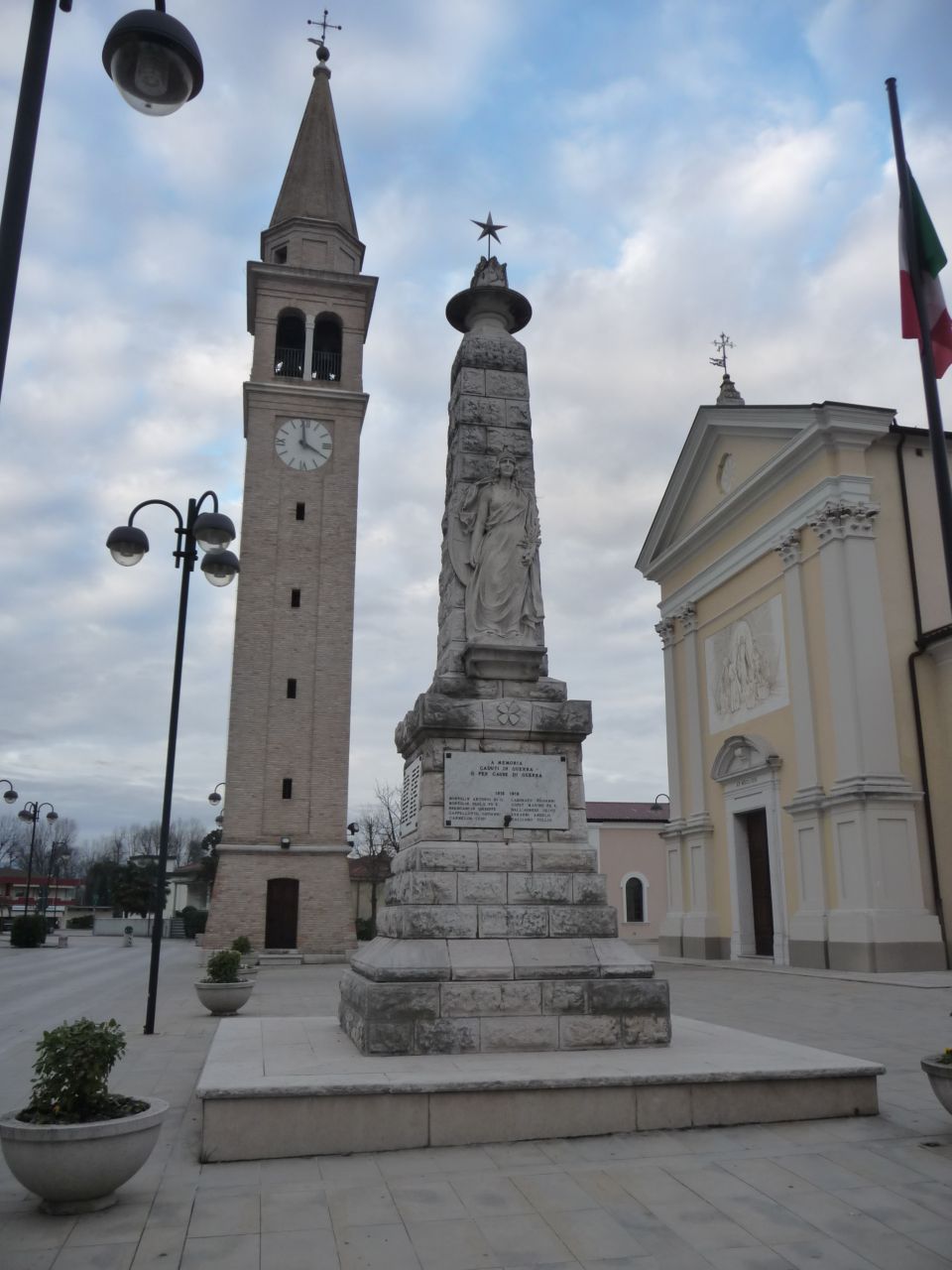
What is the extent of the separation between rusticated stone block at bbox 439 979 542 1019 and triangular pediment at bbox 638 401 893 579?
54.4ft

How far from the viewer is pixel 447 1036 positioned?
711cm

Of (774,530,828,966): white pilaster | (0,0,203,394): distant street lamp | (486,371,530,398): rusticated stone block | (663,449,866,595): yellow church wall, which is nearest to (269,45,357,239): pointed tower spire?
(663,449,866,595): yellow church wall

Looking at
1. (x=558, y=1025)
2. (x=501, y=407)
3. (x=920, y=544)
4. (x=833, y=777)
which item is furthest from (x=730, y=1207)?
(x=920, y=544)

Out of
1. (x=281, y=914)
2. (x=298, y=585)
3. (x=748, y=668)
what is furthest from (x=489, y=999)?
(x=298, y=585)

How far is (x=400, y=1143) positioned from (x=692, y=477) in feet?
77.8

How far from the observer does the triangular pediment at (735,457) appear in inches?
818

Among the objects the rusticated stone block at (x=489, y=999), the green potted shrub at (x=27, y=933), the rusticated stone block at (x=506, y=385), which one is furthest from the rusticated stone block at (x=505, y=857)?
the green potted shrub at (x=27, y=933)

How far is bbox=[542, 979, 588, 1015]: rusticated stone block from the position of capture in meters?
7.36

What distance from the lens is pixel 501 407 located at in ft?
31.7

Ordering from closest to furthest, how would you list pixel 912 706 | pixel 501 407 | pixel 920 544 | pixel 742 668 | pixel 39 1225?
pixel 39 1225 < pixel 501 407 < pixel 912 706 < pixel 920 544 < pixel 742 668

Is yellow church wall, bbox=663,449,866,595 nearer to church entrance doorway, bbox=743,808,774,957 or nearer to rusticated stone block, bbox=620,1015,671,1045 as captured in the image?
church entrance doorway, bbox=743,808,774,957

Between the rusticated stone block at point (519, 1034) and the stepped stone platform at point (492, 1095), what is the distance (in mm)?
109

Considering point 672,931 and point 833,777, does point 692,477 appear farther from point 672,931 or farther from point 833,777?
point 672,931

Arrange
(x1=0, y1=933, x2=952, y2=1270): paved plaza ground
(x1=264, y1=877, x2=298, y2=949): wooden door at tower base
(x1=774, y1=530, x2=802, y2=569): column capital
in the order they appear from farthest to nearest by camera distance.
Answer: (x1=264, y1=877, x2=298, y2=949): wooden door at tower base, (x1=774, y1=530, x2=802, y2=569): column capital, (x1=0, y1=933, x2=952, y2=1270): paved plaza ground
